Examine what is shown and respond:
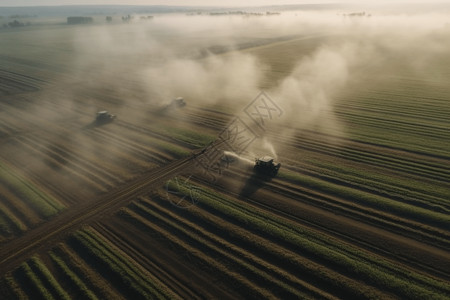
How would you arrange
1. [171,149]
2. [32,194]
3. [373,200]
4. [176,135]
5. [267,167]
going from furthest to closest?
[176,135] → [171,149] → [267,167] → [32,194] → [373,200]

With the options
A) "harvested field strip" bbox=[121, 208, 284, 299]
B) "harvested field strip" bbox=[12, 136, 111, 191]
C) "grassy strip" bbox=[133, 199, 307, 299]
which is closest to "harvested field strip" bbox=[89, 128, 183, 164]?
"harvested field strip" bbox=[12, 136, 111, 191]

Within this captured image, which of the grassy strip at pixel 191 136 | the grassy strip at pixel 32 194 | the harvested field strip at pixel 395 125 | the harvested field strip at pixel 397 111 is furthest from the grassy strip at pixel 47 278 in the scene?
the harvested field strip at pixel 397 111

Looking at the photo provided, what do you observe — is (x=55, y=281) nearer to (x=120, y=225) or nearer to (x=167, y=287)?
(x=120, y=225)

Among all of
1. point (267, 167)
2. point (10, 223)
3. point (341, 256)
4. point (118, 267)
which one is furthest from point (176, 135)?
point (341, 256)

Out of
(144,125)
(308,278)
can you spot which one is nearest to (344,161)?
(308,278)

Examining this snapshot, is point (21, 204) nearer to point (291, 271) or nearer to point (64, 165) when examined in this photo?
point (64, 165)
